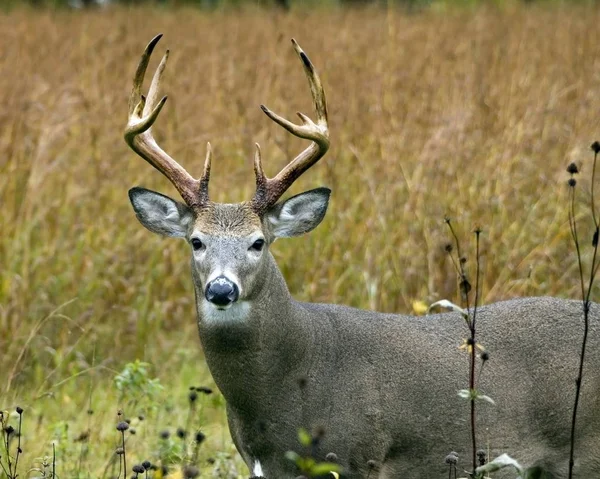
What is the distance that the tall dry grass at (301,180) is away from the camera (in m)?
7.82

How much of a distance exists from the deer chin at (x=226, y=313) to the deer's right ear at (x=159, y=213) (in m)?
0.57

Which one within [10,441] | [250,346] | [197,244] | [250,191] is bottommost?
[10,441]

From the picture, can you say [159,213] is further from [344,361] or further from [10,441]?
[10,441]

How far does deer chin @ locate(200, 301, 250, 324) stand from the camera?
196 inches

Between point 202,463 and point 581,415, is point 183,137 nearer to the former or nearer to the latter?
point 202,463

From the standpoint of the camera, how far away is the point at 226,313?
4.99 m

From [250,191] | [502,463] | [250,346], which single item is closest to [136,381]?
[250,346]

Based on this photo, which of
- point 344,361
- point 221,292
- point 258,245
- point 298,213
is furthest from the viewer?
point 298,213

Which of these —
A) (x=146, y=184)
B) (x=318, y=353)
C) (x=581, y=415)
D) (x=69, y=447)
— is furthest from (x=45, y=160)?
(x=581, y=415)

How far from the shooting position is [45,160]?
28.2ft

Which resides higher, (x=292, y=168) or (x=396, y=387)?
(x=292, y=168)

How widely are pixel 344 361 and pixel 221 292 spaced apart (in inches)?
33.1

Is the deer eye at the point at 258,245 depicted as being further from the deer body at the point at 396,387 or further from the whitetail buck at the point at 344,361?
the deer body at the point at 396,387

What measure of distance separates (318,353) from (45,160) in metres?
3.91
